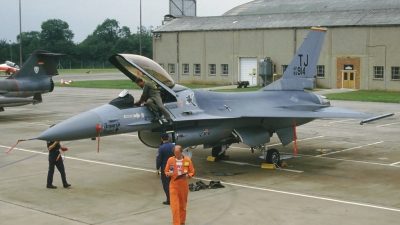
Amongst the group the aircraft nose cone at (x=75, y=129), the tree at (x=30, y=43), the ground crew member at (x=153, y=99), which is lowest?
the aircraft nose cone at (x=75, y=129)

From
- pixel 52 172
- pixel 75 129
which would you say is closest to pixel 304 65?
pixel 75 129

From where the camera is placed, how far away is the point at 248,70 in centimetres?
5728

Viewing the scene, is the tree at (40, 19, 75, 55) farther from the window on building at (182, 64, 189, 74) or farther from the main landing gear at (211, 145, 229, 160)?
the main landing gear at (211, 145, 229, 160)

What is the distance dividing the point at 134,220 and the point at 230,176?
495cm

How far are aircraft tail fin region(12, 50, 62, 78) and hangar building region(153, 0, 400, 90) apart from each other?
87.3 ft

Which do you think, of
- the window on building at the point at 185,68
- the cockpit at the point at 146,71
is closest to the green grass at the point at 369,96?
the window on building at the point at 185,68

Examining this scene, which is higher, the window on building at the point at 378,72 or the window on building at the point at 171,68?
the window on building at the point at 171,68

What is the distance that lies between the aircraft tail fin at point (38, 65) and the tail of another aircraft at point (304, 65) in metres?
16.4

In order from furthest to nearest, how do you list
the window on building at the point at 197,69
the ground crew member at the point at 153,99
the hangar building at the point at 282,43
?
the window on building at the point at 197,69 < the hangar building at the point at 282,43 < the ground crew member at the point at 153,99

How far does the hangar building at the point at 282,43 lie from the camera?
48906 mm

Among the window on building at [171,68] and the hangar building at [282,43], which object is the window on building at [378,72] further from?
the window on building at [171,68]

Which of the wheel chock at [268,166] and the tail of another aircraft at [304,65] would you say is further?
the tail of another aircraft at [304,65]

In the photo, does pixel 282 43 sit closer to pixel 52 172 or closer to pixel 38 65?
pixel 38 65

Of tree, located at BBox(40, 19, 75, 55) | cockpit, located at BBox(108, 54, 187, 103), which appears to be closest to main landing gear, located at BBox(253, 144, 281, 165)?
cockpit, located at BBox(108, 54, 187, 103)
